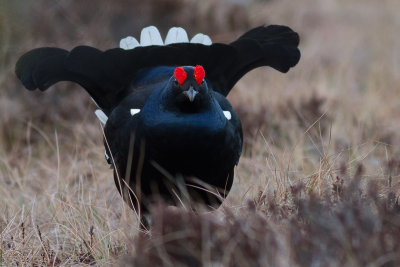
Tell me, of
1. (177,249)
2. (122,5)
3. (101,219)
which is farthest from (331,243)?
(122,5)

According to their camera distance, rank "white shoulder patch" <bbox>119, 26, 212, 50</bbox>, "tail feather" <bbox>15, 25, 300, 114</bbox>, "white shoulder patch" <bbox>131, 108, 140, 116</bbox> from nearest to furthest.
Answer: "white shoulder patch" <bbox>131, 108, 140, 116</bbox>
"tail feather" <bbox>15, 25, 300, 114</bbox>
"white shoulder patch" <bbox>119, 26, 212, 50</bbox>

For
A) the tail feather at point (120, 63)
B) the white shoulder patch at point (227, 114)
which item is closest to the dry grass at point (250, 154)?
the white shoulder patch at point (227, 114)

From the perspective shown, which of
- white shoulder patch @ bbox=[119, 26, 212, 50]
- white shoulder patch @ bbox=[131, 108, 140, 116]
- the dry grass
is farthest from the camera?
white shoulder patch @ bbox=[119, 26, 212, 50]

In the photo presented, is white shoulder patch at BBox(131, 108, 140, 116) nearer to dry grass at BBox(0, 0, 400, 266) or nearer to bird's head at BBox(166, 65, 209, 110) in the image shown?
bird's head at BBox(166, 65, 209, 110)

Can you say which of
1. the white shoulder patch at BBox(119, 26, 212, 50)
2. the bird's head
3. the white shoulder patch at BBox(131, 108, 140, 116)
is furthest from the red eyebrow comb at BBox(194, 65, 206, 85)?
the white shoulder patch at BBox(119, 26, 212, 50)

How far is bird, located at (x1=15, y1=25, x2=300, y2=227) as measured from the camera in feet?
10.4

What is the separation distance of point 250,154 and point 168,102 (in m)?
1.73

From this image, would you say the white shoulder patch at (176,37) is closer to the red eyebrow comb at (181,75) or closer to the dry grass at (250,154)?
the dry grass at (250,154)

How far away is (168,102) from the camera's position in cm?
322

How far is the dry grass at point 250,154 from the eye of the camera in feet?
7.43

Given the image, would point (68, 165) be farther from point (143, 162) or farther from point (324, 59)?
point (324, 59)

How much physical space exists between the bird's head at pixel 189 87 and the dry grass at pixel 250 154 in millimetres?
456

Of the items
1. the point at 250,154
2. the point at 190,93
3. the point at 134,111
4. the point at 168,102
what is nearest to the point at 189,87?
the point at 190,93

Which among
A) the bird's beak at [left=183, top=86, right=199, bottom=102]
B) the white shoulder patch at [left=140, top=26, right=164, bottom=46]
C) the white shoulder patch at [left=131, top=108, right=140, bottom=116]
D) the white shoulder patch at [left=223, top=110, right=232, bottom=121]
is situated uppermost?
the white shoulder patch at [left=140, top=26, right=164, bottom=46]
